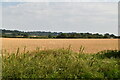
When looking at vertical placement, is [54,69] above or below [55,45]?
below

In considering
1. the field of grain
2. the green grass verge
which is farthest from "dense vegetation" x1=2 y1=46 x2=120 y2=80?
the field of grain

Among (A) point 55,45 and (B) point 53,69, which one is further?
(A) point 55,45

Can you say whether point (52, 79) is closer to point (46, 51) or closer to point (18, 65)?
point (18, 65)

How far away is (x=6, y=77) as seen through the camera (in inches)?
283

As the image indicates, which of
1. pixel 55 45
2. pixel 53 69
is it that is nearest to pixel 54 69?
pixel 53 69

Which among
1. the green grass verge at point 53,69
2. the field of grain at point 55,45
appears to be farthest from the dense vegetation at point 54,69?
the field of grain at point 55,45

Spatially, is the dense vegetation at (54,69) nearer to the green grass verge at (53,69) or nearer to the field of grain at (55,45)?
the green grass verge at (53,69)

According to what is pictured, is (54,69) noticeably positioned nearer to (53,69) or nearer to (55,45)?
(53,69)

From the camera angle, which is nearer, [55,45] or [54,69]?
[54,69]

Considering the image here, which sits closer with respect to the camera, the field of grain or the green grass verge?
the green grass verge

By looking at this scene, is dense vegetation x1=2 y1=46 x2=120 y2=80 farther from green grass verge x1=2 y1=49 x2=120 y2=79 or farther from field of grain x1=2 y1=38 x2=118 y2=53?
field of grain x1=2 y1=38 x2=118 y2=53

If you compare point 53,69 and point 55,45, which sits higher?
point 55,45

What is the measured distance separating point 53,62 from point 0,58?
2.09m

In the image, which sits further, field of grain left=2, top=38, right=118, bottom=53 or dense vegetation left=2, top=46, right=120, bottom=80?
field of grain left=2, top=38, right=118, bottom=53
